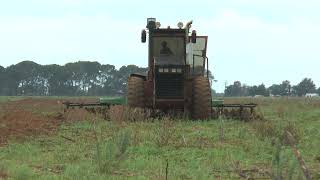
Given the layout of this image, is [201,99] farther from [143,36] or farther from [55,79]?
[55,79]

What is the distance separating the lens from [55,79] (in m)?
136

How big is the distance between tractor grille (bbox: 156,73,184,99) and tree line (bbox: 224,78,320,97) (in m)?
126

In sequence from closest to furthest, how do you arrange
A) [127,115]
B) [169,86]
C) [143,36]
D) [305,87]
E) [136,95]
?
[127,115] → [169,86] → [136,95] → [143,36] → [305,87]

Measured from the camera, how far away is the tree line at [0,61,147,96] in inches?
5271

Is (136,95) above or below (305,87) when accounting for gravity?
below

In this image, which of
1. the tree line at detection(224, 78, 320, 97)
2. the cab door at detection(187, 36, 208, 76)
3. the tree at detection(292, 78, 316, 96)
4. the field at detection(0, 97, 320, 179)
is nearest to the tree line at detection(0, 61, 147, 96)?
the tree line at detection(224, 78, 320, 97)

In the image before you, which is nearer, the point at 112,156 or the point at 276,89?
the point at 112,156

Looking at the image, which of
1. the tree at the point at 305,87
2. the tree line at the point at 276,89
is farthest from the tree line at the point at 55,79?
the tree at the point at 305,87

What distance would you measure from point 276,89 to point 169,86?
135659mm

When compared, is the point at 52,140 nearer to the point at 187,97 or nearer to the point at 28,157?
the point at 28,157

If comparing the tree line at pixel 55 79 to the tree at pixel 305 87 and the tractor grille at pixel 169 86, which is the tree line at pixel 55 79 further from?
the tractor grille at pixel 169 86

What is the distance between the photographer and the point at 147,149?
32.7 feet

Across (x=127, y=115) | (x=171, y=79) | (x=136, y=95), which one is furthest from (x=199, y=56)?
(x=127, y=115)

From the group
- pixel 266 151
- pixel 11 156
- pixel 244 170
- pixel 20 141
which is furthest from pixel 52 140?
pixel 244 170
